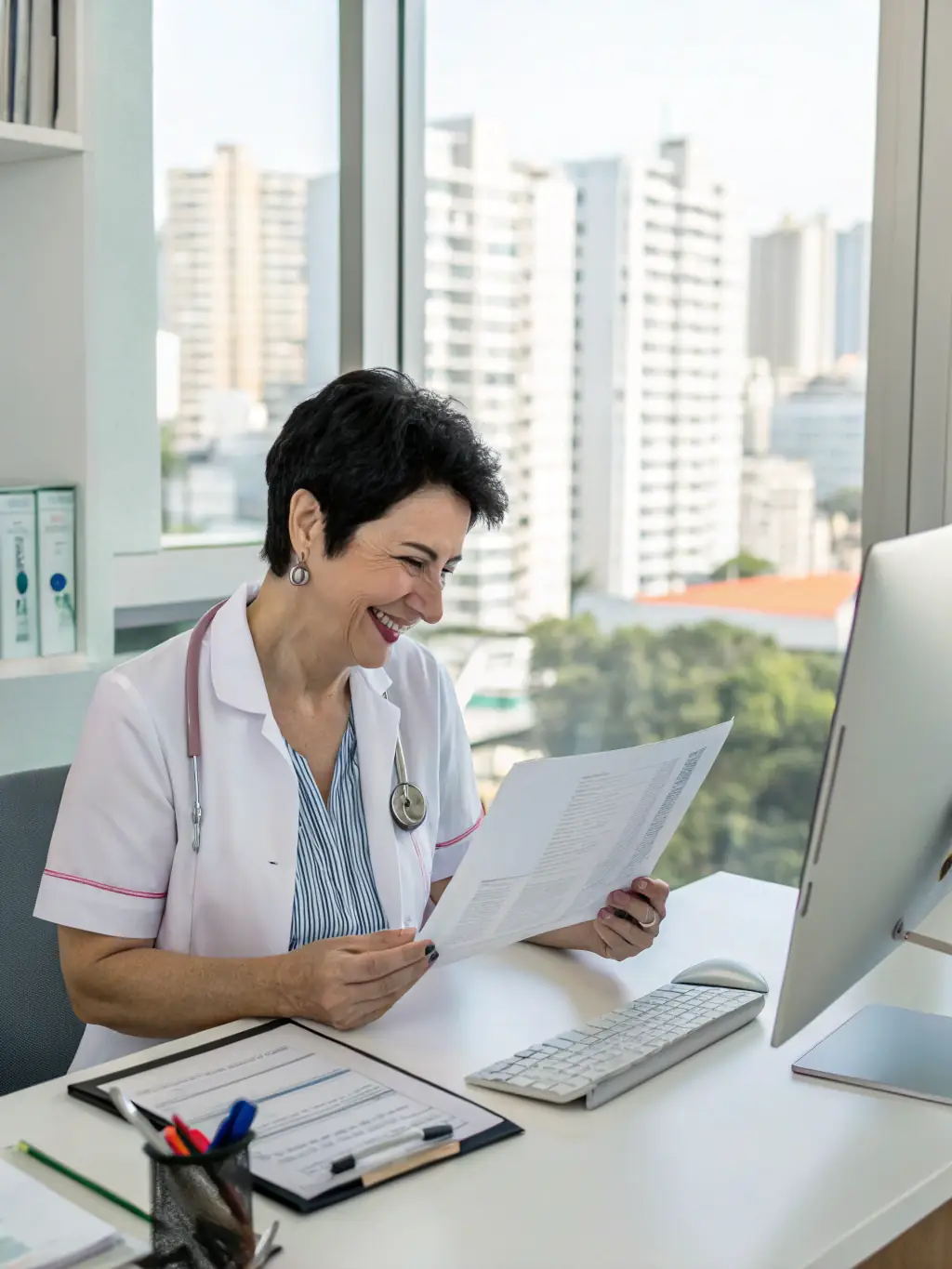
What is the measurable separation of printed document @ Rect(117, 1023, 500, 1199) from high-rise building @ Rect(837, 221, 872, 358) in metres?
1.50

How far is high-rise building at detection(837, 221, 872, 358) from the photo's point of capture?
2.26 metres

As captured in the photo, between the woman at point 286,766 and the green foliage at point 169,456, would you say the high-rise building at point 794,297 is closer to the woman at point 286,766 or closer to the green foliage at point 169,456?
the woman at point 286,766

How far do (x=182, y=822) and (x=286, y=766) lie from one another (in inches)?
5.0

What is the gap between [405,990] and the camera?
1.36 meters

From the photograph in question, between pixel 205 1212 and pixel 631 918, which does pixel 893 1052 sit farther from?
pixel 205 1212

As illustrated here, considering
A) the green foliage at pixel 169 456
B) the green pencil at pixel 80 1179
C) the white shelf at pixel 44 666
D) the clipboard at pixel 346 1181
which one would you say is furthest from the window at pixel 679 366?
the green pencil at pixel 80 1179

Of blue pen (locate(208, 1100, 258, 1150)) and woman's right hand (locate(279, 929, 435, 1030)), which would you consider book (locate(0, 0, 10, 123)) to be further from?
blue pen (locate(208, 1100, 258, 1150))

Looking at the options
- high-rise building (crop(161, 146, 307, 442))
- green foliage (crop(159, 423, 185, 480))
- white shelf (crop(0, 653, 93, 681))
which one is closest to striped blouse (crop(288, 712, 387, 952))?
white shelf (crop(0, 653, 93, 681))

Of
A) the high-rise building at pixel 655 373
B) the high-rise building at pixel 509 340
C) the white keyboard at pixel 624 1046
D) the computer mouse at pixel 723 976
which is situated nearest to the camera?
the white keyboard at pixel 624 1046

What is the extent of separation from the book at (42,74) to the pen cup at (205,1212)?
1.81m

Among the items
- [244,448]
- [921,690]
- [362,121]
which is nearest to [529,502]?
[244,448]

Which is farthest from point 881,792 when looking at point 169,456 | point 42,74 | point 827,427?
point 169,456

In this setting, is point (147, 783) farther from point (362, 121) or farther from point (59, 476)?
point (362, 121)

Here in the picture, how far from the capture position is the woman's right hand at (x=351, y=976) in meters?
1.31
